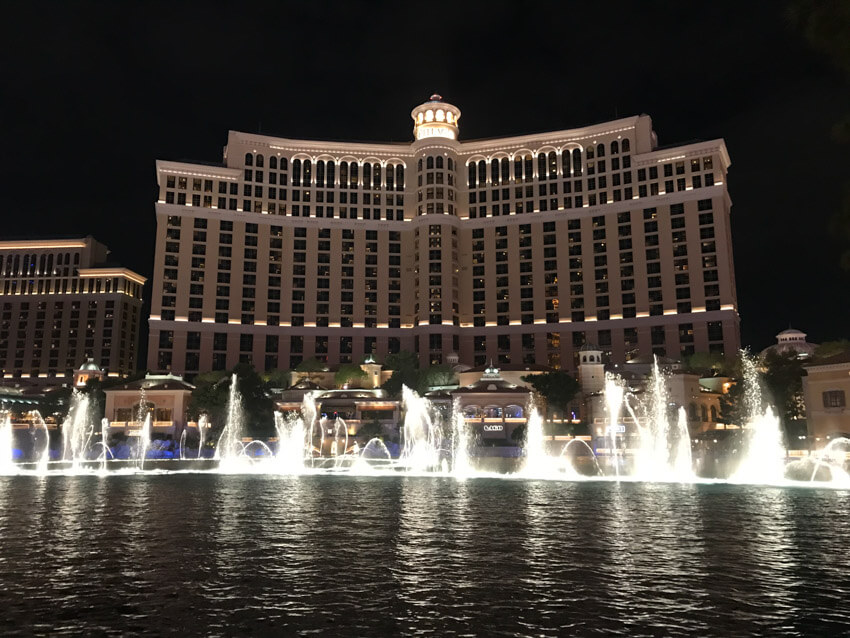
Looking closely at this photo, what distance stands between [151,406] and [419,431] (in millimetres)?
36207

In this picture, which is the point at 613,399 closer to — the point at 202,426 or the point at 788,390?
the point at 788,390

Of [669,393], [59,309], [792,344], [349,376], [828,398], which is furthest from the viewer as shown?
[59,309]

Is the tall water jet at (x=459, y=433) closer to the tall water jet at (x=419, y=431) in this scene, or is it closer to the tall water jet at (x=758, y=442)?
the tall water jet at (x=419, y=431)

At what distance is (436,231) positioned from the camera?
131250 millimetres

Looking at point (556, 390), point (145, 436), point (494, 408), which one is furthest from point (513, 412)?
point (145, 436)

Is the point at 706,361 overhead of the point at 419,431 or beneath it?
overhead

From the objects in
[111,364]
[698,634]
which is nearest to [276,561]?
[698,634]

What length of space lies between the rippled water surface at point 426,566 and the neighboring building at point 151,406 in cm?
6185

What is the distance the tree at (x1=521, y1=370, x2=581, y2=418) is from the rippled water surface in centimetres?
5854

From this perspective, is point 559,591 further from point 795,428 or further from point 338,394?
point 338,394

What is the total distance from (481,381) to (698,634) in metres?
80.6

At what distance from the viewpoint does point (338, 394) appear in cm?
9444

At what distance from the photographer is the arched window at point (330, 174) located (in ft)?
454

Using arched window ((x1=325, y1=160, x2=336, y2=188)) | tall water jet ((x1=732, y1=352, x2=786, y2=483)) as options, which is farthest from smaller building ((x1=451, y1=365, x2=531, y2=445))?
arched window ((x1=325, y1=160, x2=336, y2=188))
